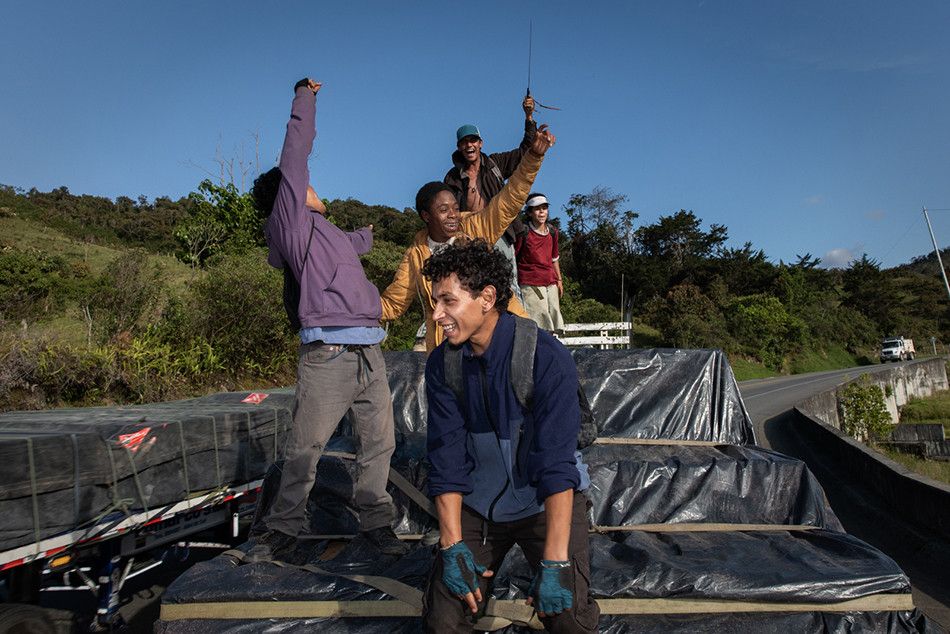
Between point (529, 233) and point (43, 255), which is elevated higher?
point (43, 255)

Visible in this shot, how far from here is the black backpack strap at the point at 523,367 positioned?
8.04 ft

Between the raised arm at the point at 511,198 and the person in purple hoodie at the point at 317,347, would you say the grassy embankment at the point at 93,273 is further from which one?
the raised arm at the point at 511,198

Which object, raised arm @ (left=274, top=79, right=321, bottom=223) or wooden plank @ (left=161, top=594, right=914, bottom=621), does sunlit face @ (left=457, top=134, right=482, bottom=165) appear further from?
wooden plank @ (left=161, top=594, right=914, bottom=621)

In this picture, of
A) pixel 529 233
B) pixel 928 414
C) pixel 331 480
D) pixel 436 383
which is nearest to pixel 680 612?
pixel 436 383

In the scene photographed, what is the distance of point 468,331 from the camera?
8.42 ft

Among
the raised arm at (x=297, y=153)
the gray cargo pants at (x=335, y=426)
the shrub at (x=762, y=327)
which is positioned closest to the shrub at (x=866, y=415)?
the gray cargo pants at (x=335, y=426)

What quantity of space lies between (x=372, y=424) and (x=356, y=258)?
0.92m

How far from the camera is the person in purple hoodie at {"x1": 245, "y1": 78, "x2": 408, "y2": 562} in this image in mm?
3387

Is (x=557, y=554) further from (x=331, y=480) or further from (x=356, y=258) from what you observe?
(x=331, y=480)

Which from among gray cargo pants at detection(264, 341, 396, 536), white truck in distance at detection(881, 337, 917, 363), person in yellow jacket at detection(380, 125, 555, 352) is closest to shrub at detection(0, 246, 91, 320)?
person in yellow jacket at detection(380, 125, 555, 352)

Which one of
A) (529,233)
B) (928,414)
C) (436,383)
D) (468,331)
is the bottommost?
(928,414)

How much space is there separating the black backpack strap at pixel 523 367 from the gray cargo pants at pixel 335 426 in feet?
4.22

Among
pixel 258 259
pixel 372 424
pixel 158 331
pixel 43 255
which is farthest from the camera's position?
pixel 43 255

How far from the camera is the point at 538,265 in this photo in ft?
23.3
